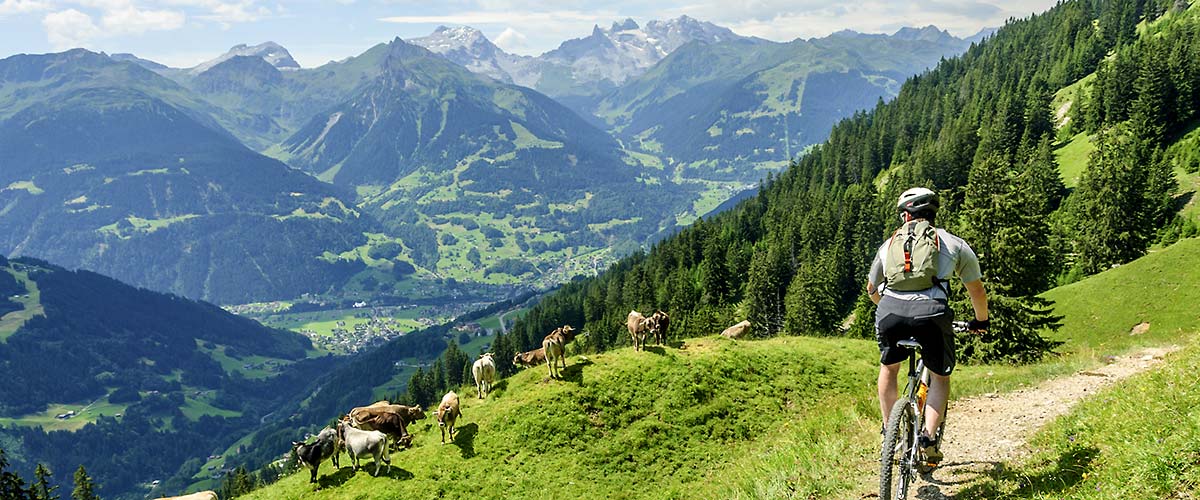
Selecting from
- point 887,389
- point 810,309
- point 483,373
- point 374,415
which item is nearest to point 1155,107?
point 810,309

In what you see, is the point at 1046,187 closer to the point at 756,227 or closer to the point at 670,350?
the point at 756,227

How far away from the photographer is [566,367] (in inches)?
1138

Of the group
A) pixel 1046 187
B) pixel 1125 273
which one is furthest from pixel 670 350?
pixel 1046 187

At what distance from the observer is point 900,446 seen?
9.35m

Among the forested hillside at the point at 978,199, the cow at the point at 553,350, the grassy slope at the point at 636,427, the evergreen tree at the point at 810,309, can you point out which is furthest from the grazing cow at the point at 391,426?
the evergreen tree at the point at 810,309

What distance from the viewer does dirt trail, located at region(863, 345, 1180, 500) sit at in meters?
10.9

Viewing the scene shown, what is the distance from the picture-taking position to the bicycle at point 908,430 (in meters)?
9.00

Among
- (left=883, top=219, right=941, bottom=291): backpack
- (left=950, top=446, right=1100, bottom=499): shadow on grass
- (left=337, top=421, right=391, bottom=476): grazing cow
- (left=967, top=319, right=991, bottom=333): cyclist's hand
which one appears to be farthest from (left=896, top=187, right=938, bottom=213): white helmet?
(left=337, top=421, right=391, bottom=476): grazing cow

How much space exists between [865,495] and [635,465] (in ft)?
42.8

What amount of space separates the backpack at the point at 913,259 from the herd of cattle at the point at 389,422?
1880 centimetres

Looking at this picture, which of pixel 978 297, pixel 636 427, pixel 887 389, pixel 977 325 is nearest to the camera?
pixel 978 297

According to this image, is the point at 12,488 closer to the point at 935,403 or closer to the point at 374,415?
the point at 374,415

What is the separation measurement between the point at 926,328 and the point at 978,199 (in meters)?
42.9

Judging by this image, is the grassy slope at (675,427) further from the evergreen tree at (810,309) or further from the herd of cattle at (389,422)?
the evergreen tree at (810,309)
